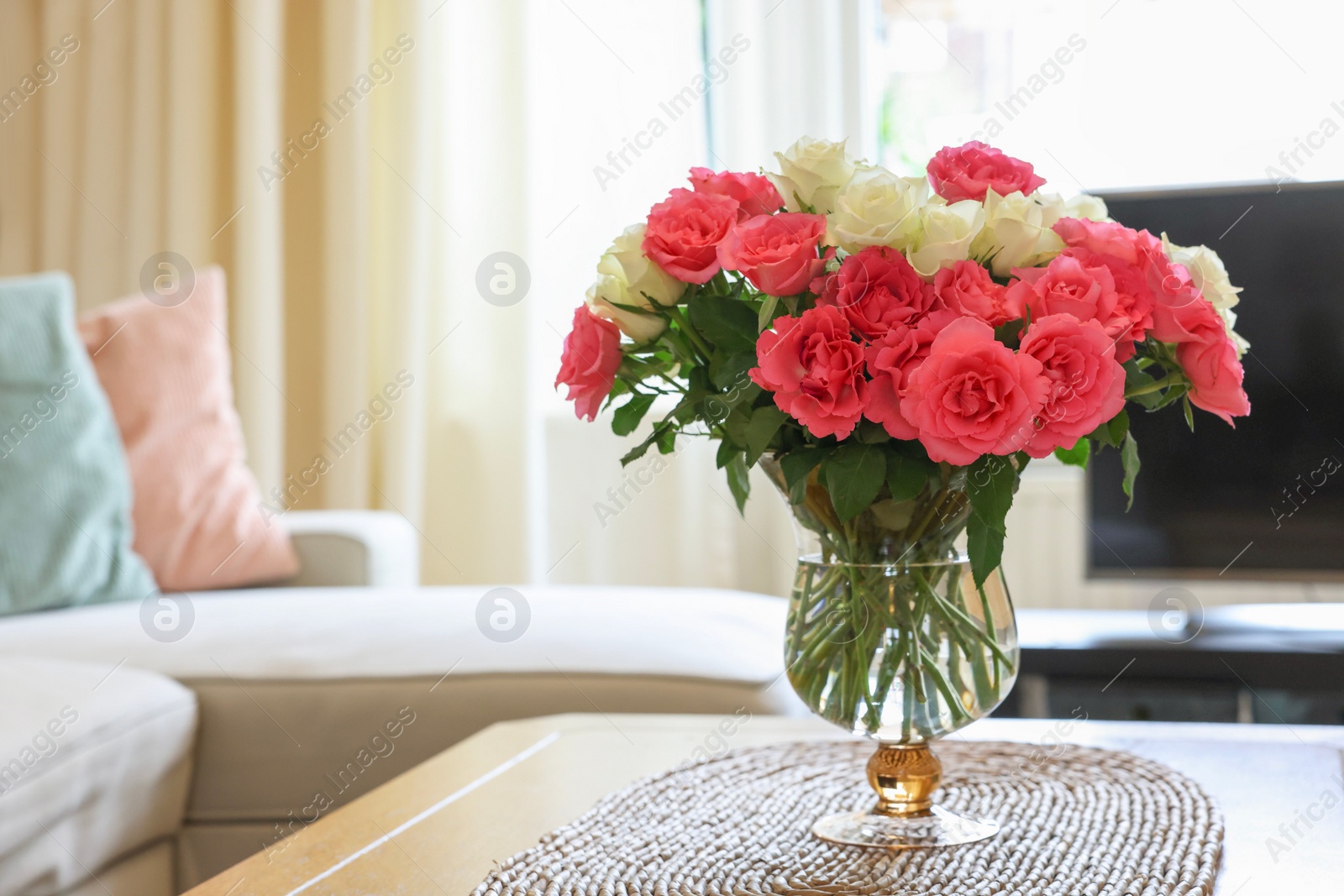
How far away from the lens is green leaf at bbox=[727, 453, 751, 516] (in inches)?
30.5

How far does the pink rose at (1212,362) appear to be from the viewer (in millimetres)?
704

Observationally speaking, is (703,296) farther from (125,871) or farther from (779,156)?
(125,871)

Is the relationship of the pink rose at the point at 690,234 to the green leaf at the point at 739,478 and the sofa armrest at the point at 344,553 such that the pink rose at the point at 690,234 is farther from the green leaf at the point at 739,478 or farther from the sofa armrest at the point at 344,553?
the sofa armrest at the point at 344,553

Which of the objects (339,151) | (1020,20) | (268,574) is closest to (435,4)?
(339,151)

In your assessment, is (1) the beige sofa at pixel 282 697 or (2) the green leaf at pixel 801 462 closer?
(2) the green leaf at pixel 801 462

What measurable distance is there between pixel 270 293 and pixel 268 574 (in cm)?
106

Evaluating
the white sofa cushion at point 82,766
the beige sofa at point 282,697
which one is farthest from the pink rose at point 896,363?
the white sofa cushion at point 82,766

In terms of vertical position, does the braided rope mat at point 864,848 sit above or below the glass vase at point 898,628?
below

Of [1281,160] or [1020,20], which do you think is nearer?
[1281,160]

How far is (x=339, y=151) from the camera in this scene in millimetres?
2818

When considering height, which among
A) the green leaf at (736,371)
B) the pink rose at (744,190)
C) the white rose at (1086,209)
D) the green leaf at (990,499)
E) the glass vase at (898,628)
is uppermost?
the pink rose at (744,190)

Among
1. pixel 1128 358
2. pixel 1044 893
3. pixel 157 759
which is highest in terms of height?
pixel 1128 358

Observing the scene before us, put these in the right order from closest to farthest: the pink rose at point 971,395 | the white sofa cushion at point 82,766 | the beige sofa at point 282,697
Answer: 1. the pink rose at point 971,395
2. the white sofa cushion at point 82,766
3. the beige sofa at point 282,697

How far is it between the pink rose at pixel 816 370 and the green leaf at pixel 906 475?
4cm
